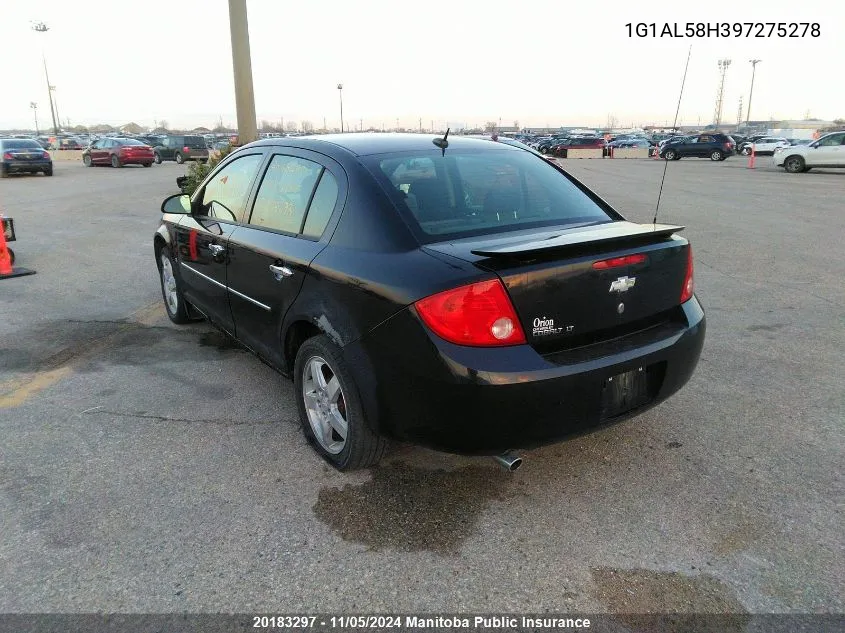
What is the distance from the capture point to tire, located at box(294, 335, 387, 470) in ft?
9.48

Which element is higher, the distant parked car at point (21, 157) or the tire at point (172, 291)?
the distant parked car at point (21, 157)

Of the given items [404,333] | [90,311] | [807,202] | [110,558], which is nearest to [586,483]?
[404,333]

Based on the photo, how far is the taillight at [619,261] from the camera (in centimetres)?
268

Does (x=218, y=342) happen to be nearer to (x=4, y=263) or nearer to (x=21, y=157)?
(x=4, y=263)

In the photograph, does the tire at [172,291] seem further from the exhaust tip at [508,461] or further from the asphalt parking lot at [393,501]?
the exhaust tip at [508,461]

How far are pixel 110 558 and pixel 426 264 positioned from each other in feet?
5.70

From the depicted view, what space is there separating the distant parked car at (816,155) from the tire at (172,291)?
26282 mm

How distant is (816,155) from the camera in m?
24.5

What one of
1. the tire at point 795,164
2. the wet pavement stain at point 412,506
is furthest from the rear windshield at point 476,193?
the tire at point 795,164

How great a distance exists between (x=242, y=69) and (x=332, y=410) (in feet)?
53.9

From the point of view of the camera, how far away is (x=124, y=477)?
311 cm

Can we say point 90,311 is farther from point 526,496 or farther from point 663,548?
point 663,548

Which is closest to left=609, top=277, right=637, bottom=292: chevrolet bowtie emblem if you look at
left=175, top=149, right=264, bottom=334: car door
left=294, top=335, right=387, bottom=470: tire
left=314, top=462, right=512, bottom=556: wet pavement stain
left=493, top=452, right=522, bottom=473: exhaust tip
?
left=493, top=452, right=522, bottom=473: exhaust tip

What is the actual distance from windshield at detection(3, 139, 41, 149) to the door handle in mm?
26614
